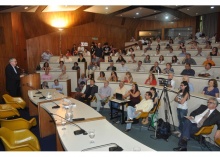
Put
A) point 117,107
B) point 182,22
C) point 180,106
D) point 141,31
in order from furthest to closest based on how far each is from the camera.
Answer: point 141,31 < point 182,22 < point 117,107 < point 180,106

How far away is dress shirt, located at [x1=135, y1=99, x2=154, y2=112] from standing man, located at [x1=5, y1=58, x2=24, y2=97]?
3970mm

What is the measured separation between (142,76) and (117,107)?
180 centimetres

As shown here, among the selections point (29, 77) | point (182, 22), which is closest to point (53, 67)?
point (29, 77)

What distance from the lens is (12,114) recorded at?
16.2 feet

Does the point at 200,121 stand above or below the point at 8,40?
below

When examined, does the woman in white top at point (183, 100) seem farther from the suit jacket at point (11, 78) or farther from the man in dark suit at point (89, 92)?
the suit jacket at point (11, 78)

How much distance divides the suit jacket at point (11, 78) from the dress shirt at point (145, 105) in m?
3.96

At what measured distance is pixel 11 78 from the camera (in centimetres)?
678

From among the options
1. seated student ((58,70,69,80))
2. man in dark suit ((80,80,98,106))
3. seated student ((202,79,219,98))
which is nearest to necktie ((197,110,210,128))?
seated student ((202,79,219,98))

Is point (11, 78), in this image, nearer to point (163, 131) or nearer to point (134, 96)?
point (134, 96)

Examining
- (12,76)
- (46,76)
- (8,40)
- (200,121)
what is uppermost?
(8,40)

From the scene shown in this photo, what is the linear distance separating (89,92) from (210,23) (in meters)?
10.7

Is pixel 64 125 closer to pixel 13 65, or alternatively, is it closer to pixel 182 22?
pixel 13 65

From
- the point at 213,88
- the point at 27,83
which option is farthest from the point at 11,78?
the point at 213,88
